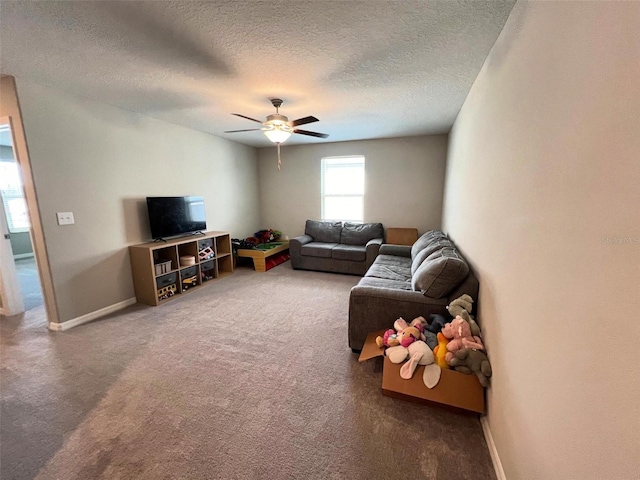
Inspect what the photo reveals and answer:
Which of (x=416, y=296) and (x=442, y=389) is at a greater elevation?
(x=416, y=296)

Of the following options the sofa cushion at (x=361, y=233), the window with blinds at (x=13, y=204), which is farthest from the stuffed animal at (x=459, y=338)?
the window with blinds at (x=13, y=204)

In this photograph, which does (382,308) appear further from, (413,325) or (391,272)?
(391,272)

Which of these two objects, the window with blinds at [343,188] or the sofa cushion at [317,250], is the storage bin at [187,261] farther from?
the window with blinds at [343,188]

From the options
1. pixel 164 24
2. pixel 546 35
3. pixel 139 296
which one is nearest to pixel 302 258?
pixel 139 296

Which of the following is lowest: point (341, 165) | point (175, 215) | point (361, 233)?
point (361, 233)

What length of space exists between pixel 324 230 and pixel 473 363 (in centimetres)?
384

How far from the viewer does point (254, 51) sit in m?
1.87

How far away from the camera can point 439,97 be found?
2797 mm

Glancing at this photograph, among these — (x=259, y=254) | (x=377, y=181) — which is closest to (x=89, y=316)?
(x=259, y=254)

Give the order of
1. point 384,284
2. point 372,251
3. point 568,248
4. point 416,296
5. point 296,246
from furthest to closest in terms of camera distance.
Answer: point 296,246
point 372,251
point 384,284
point 416,296
point 568,248

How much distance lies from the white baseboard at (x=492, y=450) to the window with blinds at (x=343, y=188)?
13.4 ft

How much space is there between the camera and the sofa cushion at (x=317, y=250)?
15.2ft

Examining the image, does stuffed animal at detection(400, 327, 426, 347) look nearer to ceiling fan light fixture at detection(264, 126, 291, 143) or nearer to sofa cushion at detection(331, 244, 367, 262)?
ceiling fan light fixture at detection(264, 126, 291, 143)

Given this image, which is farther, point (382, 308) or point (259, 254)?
point (259, 254)
